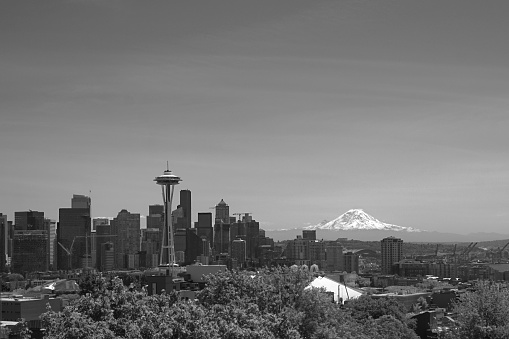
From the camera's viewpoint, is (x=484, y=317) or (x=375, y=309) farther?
(x=375, y=309)

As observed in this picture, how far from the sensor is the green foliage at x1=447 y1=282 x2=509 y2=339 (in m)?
36.9

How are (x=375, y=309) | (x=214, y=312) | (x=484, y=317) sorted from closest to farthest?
(x=214, y=312) < (x=484, y=317) < (x=375, y=309)

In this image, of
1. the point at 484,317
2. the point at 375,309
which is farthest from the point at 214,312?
the point at 375,309

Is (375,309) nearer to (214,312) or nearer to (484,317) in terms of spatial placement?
(484,317)

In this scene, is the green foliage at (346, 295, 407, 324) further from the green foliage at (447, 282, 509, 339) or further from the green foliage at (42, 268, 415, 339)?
the green foliage at (447, 282, 509, 339)

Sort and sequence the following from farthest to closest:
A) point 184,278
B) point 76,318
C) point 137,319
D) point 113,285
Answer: point 184,278
point 113,285
point 137,319
point 76,318

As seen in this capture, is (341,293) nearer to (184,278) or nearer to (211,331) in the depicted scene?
(184,278)

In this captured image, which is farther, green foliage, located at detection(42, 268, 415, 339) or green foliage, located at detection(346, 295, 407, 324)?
green foliage, located at detection(346, 295, 407, 324)

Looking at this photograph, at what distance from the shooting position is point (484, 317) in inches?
1508

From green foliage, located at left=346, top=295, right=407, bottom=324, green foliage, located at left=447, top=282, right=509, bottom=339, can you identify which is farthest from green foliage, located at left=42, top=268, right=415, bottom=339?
green foliage, located at left=346, top=295, right=407, bottom=324

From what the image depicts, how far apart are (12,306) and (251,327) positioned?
48.2m

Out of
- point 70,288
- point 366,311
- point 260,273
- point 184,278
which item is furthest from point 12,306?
point 70,288

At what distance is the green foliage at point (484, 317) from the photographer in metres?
36.9

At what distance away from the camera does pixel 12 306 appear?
72.1 metres
